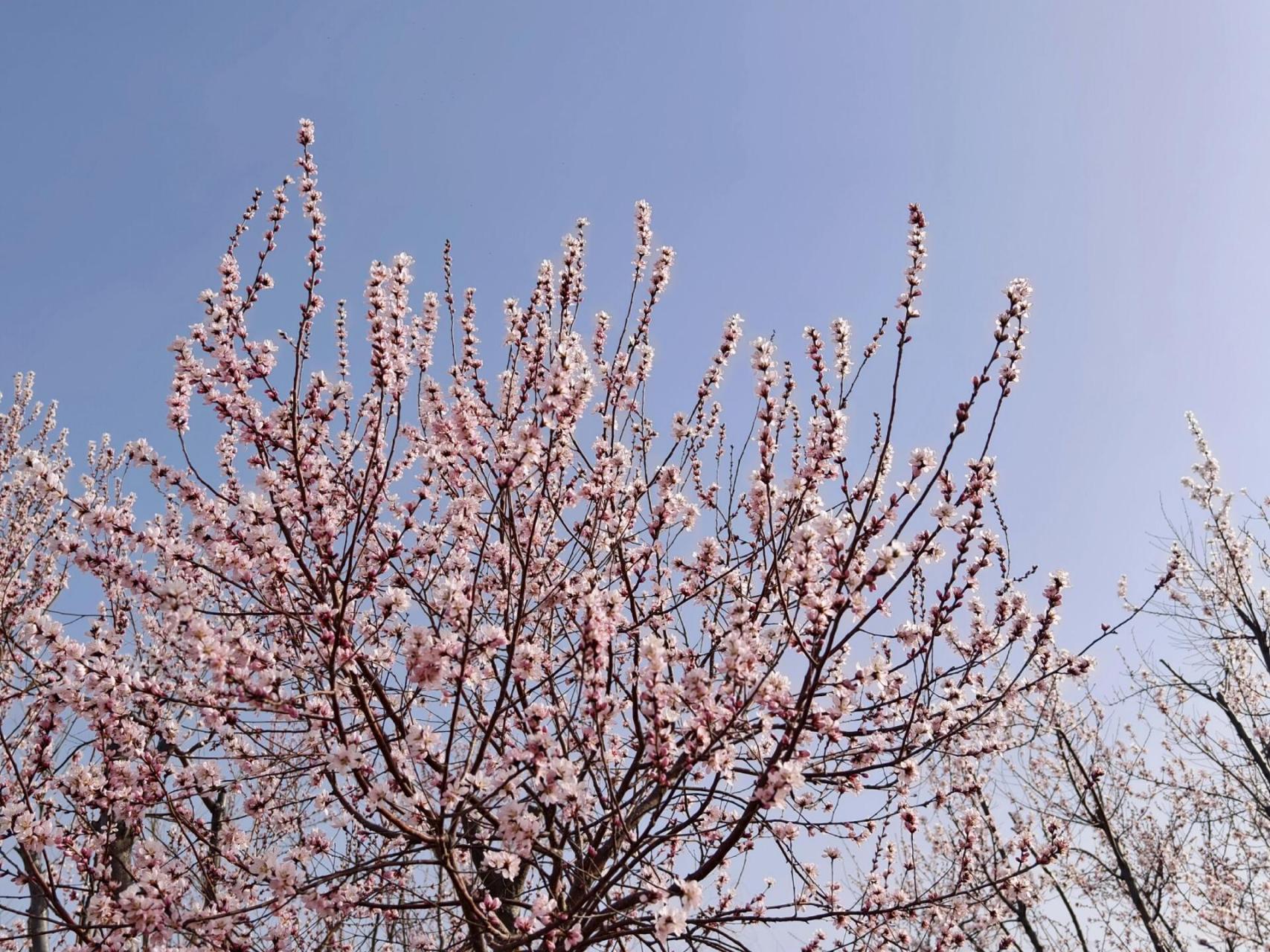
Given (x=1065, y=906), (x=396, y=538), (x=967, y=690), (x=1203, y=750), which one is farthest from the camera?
(x=1065, y=906)

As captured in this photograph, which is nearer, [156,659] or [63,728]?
[63,728]

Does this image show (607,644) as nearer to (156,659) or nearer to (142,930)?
(142,930)

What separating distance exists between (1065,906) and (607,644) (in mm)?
11149

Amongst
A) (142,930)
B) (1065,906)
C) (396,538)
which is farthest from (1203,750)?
(142,930)

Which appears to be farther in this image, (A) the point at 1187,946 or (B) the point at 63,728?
(A) the point at 1187,946

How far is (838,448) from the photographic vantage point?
4.31 metres

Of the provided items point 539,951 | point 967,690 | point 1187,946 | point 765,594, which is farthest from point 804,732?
point 1187,946

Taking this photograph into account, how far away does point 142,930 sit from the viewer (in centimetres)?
327

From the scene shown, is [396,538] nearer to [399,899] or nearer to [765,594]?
[765,594]

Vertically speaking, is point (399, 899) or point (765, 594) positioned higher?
point (765, 594)

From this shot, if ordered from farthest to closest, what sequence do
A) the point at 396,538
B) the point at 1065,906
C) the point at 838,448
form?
the point at 1065,906 → the point at 838,448 → the point at 396,538

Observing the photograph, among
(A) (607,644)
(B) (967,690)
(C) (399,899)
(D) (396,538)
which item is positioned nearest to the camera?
(A) (607,644)

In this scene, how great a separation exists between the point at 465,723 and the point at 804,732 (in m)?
2.27

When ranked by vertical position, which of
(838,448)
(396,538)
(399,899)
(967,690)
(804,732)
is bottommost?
(399,899)
